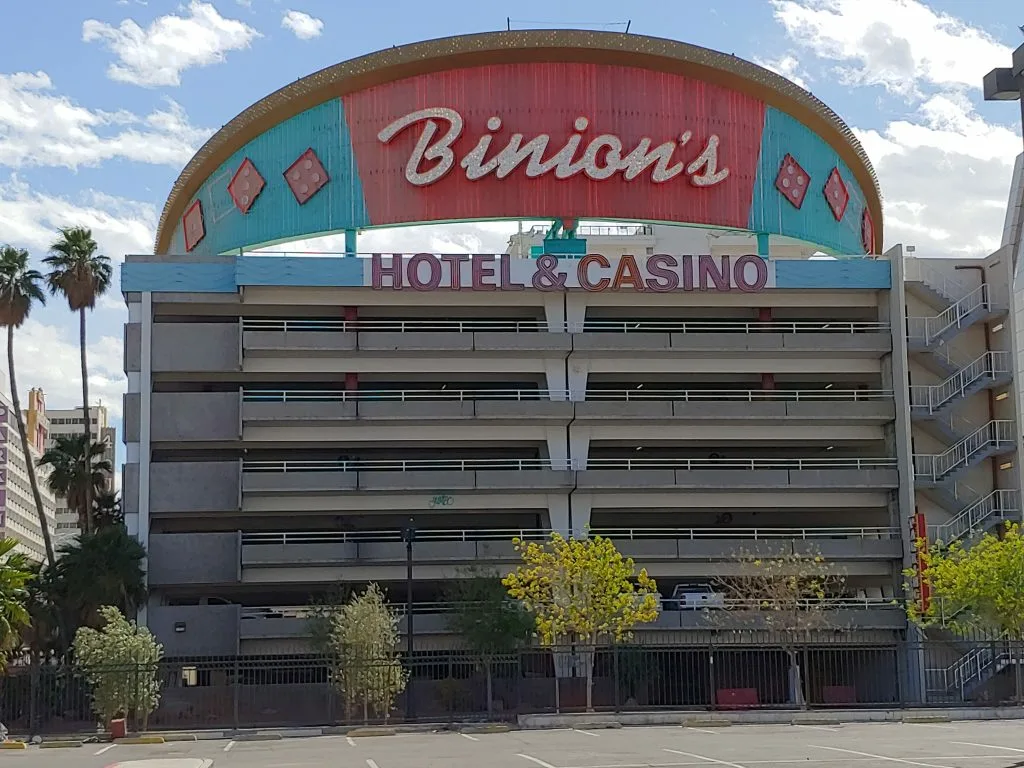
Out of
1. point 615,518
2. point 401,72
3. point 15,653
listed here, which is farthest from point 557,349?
point 15,653

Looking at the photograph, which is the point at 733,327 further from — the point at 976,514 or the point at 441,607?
the point at 441,607

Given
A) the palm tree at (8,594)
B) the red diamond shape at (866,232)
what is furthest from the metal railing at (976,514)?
the palm tree at (8,594)

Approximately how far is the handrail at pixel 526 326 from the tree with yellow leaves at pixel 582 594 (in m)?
14.2

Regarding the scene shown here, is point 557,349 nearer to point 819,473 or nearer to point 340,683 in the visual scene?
point 819,473

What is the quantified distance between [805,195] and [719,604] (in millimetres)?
22081

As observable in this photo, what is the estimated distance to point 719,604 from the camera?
66812 millimetres

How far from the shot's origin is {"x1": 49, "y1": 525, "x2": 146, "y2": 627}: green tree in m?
63.0

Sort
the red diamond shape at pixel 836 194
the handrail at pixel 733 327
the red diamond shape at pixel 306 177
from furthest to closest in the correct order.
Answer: the red diamond shape at pixel 836 194 < the handrail at pixel 733 327 < the red diamond shape at pixel 306 177

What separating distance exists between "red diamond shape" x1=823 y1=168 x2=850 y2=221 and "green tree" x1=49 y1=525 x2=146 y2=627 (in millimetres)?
38786

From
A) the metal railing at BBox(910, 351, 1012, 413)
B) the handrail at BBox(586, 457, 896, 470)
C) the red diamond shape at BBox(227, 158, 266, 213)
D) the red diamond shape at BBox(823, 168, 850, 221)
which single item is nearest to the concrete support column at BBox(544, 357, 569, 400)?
the handrail at BBox(586, 457, 896, 470)

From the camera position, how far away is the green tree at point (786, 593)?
6262 centimetres

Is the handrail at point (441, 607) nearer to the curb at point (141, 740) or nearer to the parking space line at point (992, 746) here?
the curb at point (141, 740)

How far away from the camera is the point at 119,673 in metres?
49.7

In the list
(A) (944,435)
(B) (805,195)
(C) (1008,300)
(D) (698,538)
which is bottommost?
(D) (698,538)
